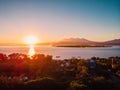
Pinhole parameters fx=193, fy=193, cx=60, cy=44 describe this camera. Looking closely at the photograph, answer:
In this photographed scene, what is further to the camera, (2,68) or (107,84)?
(2,68)

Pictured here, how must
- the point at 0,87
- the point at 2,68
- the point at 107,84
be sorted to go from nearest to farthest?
the point at 0,87 < the point at 107,84 < the point at 2,68

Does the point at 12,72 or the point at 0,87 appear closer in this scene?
the point at 0,87

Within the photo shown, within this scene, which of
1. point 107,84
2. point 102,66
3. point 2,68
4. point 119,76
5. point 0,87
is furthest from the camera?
point 102,66

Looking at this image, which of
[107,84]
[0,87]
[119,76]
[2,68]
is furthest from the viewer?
[2,68]

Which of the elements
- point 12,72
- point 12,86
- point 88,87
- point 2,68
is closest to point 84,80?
point 88,87

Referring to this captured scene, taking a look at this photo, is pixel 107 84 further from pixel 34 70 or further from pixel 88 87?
pixel 34 70

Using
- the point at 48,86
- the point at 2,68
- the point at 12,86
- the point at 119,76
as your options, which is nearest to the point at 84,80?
the point at 48,86

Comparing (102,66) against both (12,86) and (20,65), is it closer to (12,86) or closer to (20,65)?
(20,65)

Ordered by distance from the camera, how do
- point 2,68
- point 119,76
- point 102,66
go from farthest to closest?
point 102,66 → point 2,68 → point 119,76

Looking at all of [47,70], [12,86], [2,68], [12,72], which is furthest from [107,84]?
[2,68]
